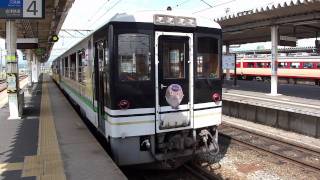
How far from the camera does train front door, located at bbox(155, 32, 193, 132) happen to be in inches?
268

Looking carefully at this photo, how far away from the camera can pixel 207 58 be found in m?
7.39

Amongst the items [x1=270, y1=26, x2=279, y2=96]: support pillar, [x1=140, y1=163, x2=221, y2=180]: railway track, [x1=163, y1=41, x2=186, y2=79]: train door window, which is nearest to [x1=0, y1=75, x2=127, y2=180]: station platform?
[x1=140, y1=163, x2=221, y2=180]: railway track

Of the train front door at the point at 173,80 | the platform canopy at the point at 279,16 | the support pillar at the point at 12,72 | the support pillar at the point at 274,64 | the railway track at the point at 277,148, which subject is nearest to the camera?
the train front door at the point at 173,80

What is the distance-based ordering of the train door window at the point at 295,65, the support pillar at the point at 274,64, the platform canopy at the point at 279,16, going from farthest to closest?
the train door window at the point at 295,65 < the support pillar at the point at 274,64 < the platform canopy at the point at 279,16

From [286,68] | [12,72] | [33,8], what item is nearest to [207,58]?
[33,8]

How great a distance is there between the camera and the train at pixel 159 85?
21.4 feet

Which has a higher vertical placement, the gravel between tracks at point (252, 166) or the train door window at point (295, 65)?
the train door window at point (295, 65)

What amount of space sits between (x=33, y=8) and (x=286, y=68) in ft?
93.0

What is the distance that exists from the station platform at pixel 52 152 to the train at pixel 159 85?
536 mm

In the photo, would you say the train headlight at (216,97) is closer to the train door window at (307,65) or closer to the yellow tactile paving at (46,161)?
the yellow tactile paving at (46,161)

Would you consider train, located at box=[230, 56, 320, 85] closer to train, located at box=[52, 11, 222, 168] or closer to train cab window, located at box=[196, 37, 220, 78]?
train cab window, located at box=[196, 37, 220, 78]

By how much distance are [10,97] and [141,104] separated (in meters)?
7.14

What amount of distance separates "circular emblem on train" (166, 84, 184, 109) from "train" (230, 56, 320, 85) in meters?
28.0

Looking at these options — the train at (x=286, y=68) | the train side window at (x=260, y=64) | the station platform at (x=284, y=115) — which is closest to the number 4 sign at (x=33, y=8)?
the station platform at (x=284, y=115)
